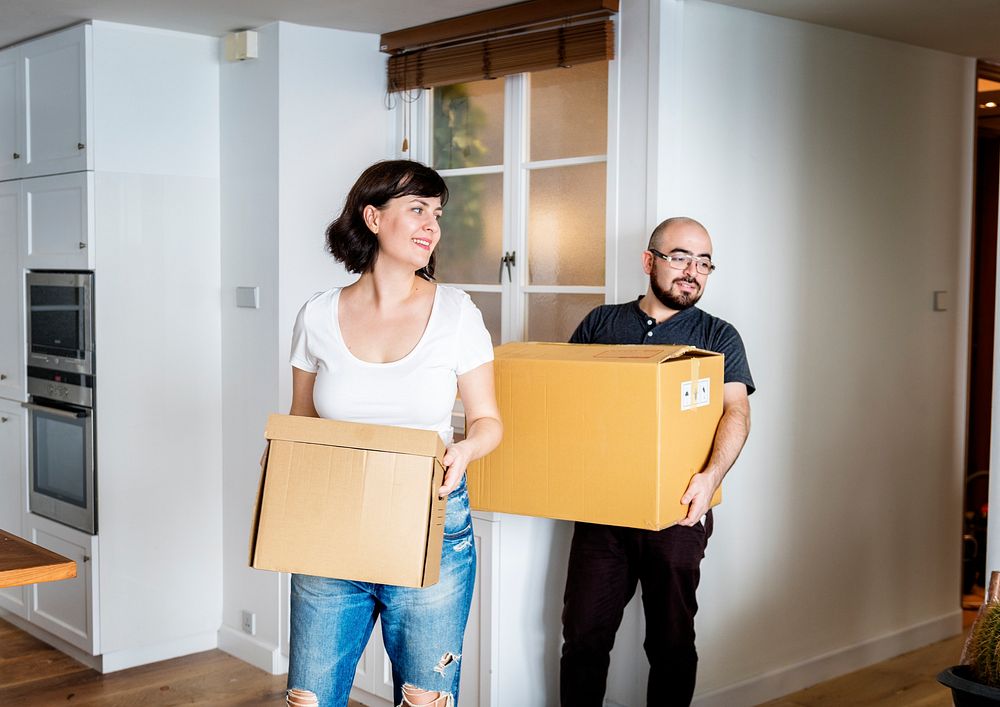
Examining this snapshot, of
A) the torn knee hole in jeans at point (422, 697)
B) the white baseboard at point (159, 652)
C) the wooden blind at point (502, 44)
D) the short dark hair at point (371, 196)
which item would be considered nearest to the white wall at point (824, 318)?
the wooden blind at point (502, 44)

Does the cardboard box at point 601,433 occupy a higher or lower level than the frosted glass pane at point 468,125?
lower

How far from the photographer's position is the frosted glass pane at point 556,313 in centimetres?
351

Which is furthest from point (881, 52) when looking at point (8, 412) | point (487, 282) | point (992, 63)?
point (8, 412)

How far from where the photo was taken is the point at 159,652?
13.2ft

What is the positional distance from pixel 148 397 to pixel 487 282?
49.3 inches

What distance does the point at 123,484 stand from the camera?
3908mm

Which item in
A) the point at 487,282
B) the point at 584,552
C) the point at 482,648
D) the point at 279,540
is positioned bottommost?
the point at 482,648

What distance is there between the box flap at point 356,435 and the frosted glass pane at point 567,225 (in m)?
1.67

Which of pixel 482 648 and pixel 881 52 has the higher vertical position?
pixel 881 52

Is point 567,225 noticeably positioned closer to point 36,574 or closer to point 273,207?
point 273,207

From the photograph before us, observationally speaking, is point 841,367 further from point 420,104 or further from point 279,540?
point 279,540

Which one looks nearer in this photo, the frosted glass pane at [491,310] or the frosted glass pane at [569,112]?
the frosted glass pane at [569,112]

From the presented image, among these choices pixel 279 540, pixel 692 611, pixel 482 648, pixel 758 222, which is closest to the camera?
pixel 279 540

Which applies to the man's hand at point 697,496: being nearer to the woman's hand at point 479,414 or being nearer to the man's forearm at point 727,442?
the man's forearm at point 727,442
